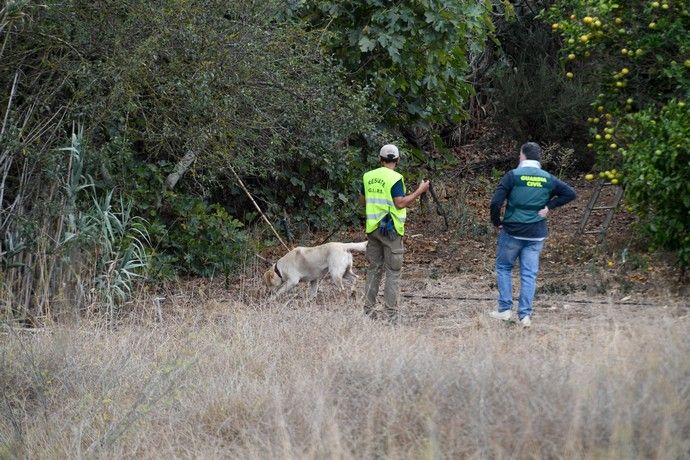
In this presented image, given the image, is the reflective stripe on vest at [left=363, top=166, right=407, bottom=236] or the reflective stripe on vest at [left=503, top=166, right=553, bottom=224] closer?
the reflective stripe on vest at [left=503, top=166, right=553, bottom=224]

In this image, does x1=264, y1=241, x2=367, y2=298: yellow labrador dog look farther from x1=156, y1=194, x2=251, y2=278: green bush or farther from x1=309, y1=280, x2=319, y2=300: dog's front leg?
x1=156, y1=194, x2=251, y2=278: green bush

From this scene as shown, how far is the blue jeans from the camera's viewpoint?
32.8 feet

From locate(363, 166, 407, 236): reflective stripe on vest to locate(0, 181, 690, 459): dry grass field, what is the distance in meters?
0.93

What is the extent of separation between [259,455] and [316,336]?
3088mm

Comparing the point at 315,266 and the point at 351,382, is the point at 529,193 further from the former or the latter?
the point at 351,382

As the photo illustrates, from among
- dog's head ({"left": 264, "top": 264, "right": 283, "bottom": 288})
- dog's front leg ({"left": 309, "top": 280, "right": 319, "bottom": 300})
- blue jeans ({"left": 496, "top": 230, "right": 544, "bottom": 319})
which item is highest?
blue jeans ({"left": 496, "top": 230, "right": 544, "bottom": 319})

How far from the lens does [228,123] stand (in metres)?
12.1

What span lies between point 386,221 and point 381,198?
23 cm

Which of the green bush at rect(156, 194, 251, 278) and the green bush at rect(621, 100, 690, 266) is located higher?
the green bush at rect(621, 100, 690, 266)

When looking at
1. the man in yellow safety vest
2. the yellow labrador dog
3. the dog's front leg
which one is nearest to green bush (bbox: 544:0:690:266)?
the man in yellow safety vest

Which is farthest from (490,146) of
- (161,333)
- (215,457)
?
(215,457)

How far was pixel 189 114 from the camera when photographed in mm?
11812

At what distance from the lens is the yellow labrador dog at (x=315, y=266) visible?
12133mm

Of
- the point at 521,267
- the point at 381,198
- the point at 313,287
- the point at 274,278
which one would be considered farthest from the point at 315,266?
the point at 521,267
